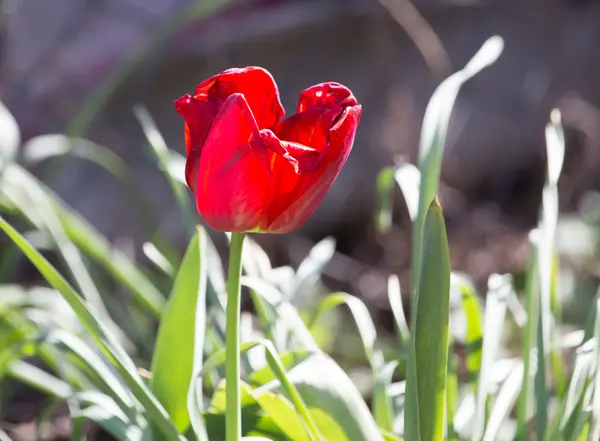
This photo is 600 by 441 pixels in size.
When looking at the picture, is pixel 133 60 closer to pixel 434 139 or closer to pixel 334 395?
pixel 434 139

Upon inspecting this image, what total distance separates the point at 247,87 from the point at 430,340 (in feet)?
0.80

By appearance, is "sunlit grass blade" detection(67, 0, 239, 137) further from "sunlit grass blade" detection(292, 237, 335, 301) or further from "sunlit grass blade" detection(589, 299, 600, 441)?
"sunlit grass blade" detection(589, 299, 600, 441)

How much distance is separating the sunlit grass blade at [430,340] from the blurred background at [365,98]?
126cm

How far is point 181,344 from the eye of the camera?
0.83 metres

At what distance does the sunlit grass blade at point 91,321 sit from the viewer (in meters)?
0.69

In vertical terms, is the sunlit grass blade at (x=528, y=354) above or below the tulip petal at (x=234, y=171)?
below

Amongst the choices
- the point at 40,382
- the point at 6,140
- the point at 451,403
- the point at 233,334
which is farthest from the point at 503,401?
the point at 6,140

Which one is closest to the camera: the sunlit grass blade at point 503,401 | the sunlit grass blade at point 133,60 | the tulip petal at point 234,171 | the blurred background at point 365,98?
the tulip petal at point 234,171

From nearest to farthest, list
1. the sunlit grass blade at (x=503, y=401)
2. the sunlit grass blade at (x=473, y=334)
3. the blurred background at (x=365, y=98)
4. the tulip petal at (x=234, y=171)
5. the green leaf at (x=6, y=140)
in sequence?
the tulip petal at (x=234, y=171) < the sunlit grass blade at (x=503, y=401) < the sunlit grass blade at (x=473, y=334) < the green leaf at (x=6, y=140) < the blurred background at (x=365, y=98)

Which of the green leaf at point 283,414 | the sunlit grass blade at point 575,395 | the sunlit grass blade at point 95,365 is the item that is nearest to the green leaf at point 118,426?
the sunlit grass blade at point 95,365

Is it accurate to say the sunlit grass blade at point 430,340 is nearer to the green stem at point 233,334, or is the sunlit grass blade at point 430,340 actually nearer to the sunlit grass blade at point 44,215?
the green stem at point 233,334

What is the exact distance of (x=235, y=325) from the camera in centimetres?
65

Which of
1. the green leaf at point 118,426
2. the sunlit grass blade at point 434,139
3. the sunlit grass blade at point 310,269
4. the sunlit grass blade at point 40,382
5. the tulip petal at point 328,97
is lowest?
the sunlit grass blade at point 40,382

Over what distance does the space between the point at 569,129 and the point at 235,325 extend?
226 centimetres
